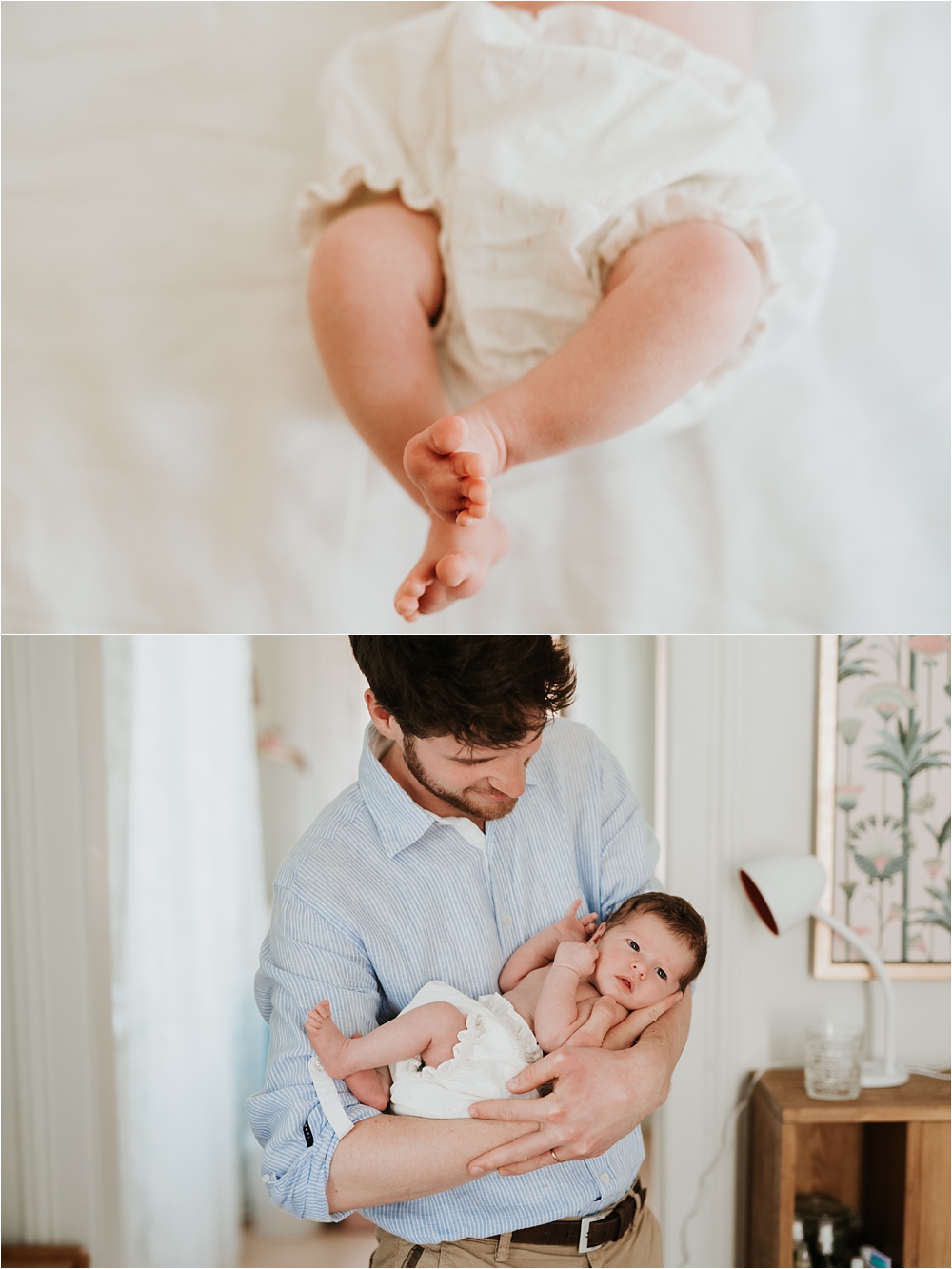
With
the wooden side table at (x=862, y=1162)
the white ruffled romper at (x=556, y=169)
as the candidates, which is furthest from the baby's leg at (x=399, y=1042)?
the white ruffled romper at (x=556, y=169)

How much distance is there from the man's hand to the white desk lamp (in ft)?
0.27

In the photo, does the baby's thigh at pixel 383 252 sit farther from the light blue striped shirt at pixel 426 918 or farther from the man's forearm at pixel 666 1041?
the man's forearm at pixel 666 1041

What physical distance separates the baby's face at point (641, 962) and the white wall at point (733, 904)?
1.1 inches

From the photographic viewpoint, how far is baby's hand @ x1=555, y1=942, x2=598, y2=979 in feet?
1.96

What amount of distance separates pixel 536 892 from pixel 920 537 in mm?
566

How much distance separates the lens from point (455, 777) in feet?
2.06

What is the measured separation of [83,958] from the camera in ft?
2.12

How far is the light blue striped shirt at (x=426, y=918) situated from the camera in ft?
1.97

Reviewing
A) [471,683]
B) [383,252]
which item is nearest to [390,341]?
[383,252]

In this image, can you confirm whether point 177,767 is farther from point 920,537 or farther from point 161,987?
point 920,537

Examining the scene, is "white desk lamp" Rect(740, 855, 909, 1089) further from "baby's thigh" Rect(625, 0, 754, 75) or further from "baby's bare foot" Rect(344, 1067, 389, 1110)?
"baby's thigh" Rect(625, 0, 754, 75)

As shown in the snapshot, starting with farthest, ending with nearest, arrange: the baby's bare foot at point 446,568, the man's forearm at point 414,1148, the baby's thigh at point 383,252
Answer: the baby's thigh at point 383,252, the baby's bare foot at point 446,568, the man's forearm at point 414,1148

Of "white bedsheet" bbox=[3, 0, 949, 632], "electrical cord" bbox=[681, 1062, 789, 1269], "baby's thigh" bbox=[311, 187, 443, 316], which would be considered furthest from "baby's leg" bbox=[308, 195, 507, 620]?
"electrical cord" bbox=[681, 1062, 789, 1269]

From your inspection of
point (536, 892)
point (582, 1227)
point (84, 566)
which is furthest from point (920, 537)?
point (84, 566)
